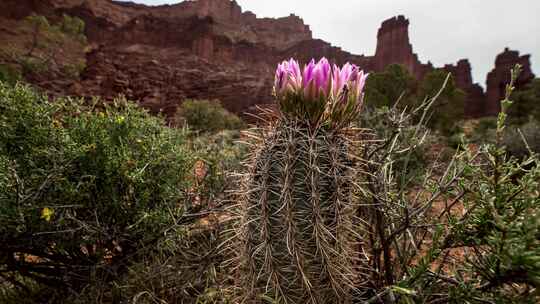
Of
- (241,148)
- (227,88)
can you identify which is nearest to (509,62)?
(227,88)

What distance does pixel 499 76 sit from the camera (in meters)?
46.8

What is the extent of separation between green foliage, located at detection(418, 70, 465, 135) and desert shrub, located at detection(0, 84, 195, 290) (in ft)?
59.7

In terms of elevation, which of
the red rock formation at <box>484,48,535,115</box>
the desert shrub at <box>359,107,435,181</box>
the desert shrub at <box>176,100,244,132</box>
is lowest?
the desert shrub at <box>176,100,244,132</box>

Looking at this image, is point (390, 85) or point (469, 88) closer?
point (390, 85)

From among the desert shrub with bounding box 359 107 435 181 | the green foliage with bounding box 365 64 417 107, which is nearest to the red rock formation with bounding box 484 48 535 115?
the green foliage with bounding box 365 64 417 107

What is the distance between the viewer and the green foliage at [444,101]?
1833 cm

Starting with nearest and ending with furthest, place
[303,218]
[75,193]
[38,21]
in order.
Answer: [303,218] → [75,193] → [38,21]

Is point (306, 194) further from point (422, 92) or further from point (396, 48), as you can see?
point (396, 48)

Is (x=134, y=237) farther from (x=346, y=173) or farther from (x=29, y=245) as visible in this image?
(x=346, y=173)

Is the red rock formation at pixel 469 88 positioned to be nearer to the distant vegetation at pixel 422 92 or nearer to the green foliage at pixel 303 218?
the distant vegetation at pixel 422 92

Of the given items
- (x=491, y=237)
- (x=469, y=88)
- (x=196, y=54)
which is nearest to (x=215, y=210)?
(x=491, y=237)

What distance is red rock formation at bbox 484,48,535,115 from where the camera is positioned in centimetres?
4509

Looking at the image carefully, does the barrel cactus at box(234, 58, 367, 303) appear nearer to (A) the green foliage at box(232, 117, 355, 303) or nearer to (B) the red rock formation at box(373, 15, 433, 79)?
(A) the green foliage at box(232, 117, 355, 303)

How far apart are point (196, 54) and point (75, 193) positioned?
52.2m
